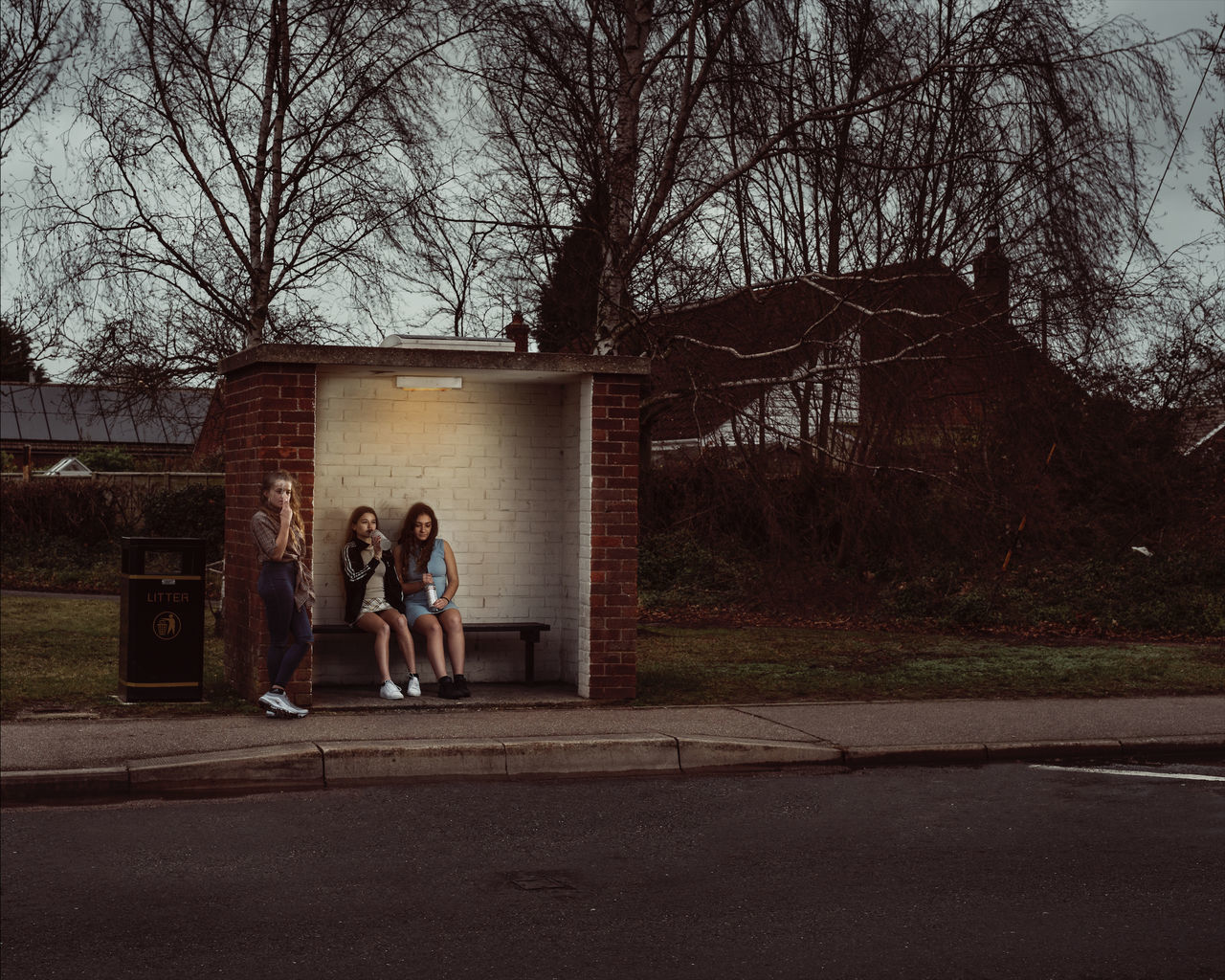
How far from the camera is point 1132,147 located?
1483 cm

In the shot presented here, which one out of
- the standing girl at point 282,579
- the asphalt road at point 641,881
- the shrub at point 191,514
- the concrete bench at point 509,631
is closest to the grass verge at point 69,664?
the standing girl at point 282,579

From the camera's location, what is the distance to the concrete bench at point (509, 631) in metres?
11.0

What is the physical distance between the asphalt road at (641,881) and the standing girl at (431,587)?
111 inches

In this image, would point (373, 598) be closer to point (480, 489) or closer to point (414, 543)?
point (414, 543)

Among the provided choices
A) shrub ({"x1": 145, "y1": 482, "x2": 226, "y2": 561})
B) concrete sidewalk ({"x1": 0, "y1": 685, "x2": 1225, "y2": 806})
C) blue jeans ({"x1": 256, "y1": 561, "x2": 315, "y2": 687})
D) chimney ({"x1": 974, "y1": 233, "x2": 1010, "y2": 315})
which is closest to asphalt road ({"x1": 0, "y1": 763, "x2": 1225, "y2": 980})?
concrete sidewalk ({"x1": 0, "y1": 685, "x2": 1225, "y2": 806})

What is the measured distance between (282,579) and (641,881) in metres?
4.58

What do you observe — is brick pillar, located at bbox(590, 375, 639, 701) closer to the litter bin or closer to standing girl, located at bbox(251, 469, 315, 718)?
standing girl, located at bbox(251, 469, 315, 718)

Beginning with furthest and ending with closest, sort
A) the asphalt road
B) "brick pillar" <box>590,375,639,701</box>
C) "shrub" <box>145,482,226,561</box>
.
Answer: "shrub" <box>145,482,226,561</box>, "brick pillar" <box>590,375,639,701</box>, the asphalt road

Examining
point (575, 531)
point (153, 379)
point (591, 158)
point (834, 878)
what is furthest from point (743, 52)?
point (834, 878)

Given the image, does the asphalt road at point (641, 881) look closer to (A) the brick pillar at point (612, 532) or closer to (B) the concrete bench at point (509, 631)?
(A) the brick pillar at point (612, 532)

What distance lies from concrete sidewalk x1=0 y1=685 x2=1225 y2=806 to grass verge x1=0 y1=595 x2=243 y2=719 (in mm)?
677

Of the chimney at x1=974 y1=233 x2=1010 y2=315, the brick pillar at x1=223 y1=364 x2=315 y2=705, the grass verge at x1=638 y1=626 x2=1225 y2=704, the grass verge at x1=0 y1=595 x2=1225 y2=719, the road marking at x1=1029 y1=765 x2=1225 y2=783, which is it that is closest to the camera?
the road marking at x1=1029 y1=765 x2=1225 y2=783

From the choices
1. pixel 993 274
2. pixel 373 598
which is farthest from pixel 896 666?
pixel 373 598

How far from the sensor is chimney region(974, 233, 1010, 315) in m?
14.7
